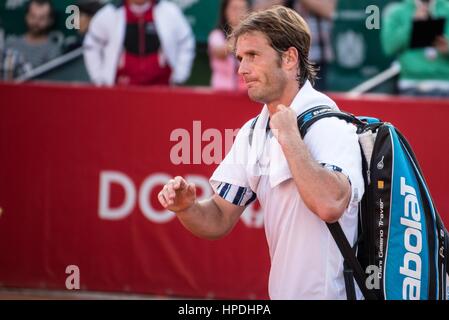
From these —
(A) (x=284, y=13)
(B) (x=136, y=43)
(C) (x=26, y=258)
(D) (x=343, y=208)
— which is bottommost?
(C) (x=26, y=258)

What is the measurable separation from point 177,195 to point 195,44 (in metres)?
6.46

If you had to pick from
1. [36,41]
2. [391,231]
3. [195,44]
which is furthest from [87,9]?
[391,231]

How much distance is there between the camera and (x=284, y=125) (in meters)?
4.16

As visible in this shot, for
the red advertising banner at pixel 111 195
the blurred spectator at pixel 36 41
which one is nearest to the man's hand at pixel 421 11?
the red advertising banner at pixel 111 195

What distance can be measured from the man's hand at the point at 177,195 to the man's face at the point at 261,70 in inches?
20.9

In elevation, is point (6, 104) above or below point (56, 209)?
above

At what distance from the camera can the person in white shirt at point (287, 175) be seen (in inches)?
161

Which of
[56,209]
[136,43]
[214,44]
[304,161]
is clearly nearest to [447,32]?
[214,44]

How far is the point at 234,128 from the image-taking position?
791cm

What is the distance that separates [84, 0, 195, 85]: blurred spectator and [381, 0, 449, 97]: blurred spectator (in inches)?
85.5
